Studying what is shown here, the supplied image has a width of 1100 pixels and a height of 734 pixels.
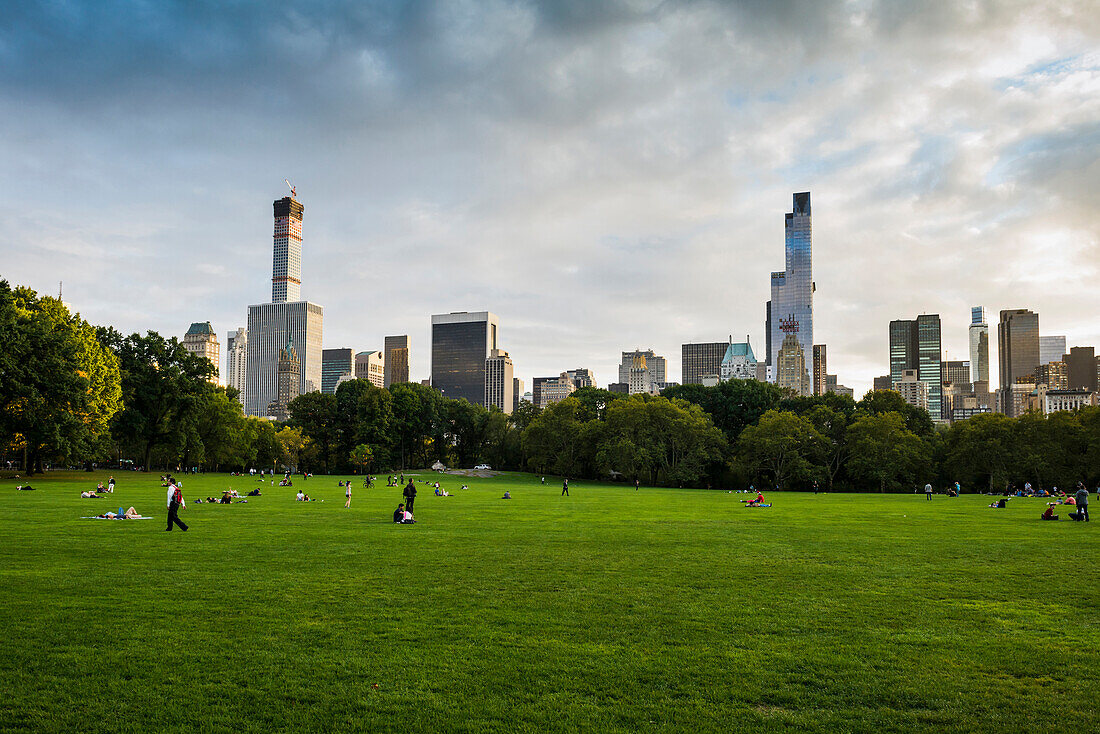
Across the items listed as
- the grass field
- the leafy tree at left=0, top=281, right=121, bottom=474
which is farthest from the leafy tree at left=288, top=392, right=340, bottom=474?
the grass field

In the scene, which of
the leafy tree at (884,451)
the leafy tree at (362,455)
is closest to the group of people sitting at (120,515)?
the leafy tree at (362,455)

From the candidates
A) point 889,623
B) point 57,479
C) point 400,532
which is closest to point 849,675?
point 889,623

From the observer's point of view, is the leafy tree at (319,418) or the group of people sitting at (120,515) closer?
the group of people sitting at (120,515)

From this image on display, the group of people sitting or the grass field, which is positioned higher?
the grass field

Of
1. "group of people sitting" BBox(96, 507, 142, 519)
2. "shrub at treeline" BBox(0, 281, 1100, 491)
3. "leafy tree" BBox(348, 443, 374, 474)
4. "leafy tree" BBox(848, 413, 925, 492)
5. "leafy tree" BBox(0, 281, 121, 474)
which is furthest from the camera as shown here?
"leafy tree" BBox(348, 443, 374, 474)

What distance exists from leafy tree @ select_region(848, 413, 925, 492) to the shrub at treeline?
0.55 feet

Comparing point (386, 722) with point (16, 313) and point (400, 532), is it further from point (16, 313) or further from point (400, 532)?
point (16, 313)

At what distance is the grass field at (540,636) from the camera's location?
23.8ft

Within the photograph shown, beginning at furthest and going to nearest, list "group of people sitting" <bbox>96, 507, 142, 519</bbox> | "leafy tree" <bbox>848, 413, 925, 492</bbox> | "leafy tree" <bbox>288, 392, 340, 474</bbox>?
"leafy tree" <bbox>288, 392, 340, 474</bbox> → "leafy tree" <bbox>848, 413, 925, 492</bbox> → "group of people sitting" <bbox>96, 507, 142, 519</bbox>

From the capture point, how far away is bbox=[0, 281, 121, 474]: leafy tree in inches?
1917

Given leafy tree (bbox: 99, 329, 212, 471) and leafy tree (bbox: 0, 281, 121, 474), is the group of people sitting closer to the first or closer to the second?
leafy tree (bbox: 0, 281, 121, 474)

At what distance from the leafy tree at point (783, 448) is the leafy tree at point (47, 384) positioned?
61851 millimetres

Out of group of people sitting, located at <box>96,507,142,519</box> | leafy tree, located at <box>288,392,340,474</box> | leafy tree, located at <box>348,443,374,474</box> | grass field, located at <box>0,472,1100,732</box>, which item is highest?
leafy tree, located at <box>288,392,340,474</box>

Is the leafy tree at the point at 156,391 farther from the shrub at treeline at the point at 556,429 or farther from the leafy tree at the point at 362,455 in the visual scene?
the leafy tree at the point at 362,455
